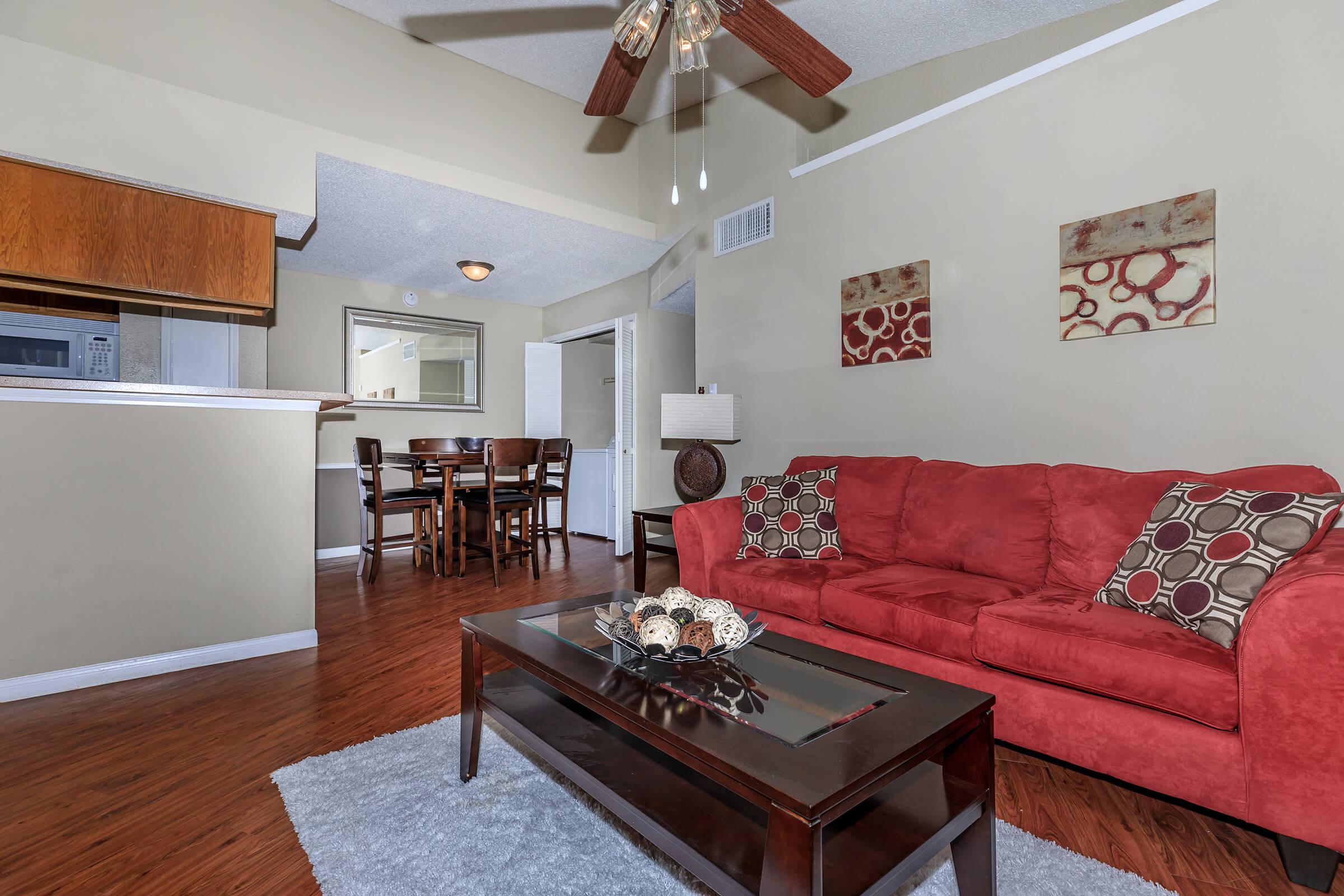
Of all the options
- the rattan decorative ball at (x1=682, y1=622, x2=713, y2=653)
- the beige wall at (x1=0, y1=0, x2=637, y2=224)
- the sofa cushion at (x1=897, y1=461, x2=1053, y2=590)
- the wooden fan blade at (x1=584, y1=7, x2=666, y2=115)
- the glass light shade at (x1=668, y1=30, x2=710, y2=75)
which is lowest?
the rattan decorative ball at (x1=682, y1=622, x2=713, y2=653)

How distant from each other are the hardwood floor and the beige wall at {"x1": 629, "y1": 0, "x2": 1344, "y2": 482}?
1.39 metres

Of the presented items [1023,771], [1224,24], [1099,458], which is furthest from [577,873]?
[1224,24]

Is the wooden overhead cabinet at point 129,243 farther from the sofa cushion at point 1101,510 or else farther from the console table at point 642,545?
the sofa cushion at point 1101,510

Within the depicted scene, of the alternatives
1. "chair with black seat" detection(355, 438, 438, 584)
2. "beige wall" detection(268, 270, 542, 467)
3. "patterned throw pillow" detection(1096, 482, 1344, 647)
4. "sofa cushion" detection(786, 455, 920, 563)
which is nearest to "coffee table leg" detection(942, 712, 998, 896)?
"patterned throw pillow" detection(1096, 482, 1344, 647)

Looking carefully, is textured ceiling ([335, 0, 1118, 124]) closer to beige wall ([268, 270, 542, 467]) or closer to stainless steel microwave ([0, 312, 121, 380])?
stainless steel microwave ([0, 312, 121, 380])

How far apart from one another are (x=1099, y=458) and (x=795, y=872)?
234 centimetres

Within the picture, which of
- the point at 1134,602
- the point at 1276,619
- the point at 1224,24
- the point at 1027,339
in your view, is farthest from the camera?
the point at 1027,339

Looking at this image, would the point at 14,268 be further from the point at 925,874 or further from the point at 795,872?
the point at 925,874

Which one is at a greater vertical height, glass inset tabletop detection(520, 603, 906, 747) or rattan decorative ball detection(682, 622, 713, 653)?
rattan decorative ball detection(682, 622, 713, 653)

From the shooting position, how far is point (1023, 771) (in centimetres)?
181

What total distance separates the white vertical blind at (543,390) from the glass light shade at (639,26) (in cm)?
434

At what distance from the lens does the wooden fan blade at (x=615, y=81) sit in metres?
2.36

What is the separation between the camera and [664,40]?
3.46 m

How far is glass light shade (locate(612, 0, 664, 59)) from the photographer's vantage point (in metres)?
2.02
